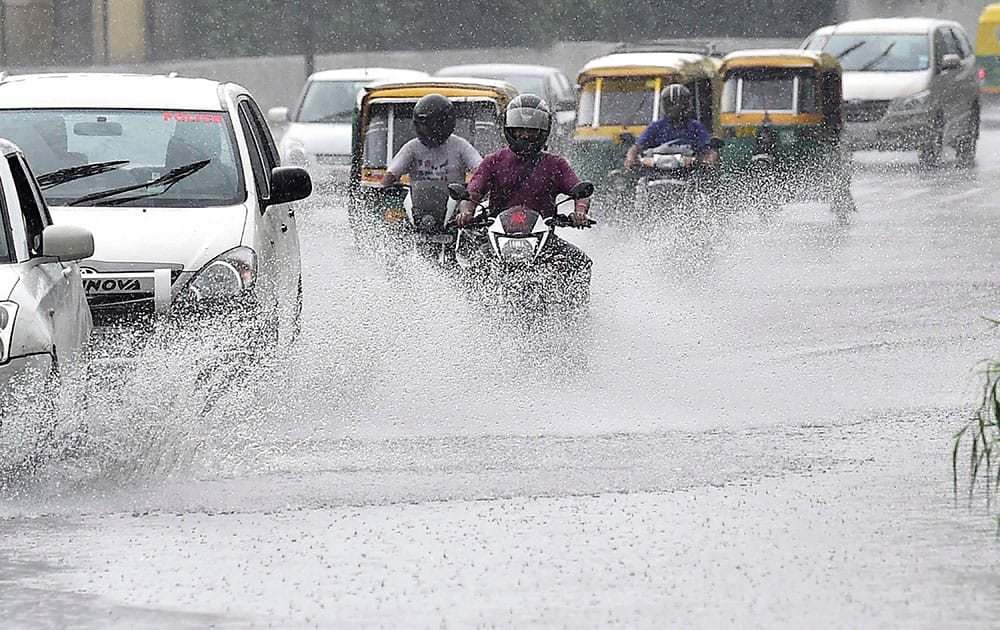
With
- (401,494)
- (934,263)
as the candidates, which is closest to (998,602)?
(401,494)

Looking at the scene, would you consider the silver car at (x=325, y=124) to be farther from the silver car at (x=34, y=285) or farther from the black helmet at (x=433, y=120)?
the silver car at (x=34, y=285)

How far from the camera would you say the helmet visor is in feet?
44.2

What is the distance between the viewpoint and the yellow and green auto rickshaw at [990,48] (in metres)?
44.9

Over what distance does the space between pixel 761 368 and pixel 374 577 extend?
5.48 meters

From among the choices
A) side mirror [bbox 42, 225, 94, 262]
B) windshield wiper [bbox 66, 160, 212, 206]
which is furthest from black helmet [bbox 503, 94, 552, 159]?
side mirror [bbox 42, 225, 94, 262]

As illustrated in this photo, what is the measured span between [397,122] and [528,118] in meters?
5.03

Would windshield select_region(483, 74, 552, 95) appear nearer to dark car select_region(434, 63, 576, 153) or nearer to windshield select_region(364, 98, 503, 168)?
dark car select_region(434, 63, 576, 153)

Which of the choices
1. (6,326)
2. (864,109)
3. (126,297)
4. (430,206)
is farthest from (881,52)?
(6,326)

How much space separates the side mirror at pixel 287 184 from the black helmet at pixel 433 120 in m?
3.39

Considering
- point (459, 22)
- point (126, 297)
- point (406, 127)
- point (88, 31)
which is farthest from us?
point (459, 22)

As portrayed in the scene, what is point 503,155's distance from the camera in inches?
535

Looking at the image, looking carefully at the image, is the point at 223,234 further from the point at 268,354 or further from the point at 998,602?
the point at 998,602

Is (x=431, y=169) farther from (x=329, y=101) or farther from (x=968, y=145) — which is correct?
(x=968, y=145)

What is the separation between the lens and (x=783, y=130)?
24.4m
